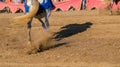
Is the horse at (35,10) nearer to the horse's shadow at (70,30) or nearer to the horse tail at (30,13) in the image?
the horse tail at (30,13)

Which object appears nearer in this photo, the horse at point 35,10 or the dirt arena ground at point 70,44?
the dirt arena ground at point 70,44

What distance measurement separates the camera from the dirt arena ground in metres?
11.6

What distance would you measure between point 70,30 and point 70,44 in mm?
2825

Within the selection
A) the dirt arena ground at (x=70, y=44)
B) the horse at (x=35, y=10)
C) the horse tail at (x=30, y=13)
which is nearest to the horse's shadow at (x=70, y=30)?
the dirt arena ground at (x=70, y=44)

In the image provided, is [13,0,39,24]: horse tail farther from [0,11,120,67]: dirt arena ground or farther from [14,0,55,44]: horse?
[0,11,120,67]: dirt arena ground

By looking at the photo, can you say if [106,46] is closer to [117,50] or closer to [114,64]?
[117,50]

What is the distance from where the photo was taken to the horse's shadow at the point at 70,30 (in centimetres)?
1617

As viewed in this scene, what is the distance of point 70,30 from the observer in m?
17.0

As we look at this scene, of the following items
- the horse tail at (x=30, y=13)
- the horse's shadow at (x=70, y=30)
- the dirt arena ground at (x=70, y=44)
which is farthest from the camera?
the horse's shadow at (x=70, y=30)

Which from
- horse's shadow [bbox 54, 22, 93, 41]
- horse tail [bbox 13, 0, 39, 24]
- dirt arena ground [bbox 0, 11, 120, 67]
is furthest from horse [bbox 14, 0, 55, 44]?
horse's shadow [bbox 54, 22, 93, 41]

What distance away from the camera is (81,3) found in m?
26.9

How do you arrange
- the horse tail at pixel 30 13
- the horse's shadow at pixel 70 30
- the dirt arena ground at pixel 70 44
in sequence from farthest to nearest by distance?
1. the horse's shadow at pixel 70 30
2. the horse tail at pixel 30 13
3. the dirt arena ground at pixel 70 44

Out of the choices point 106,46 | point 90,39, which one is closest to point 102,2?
point 90,39

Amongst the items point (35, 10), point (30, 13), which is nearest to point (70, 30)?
point (35, 10)
